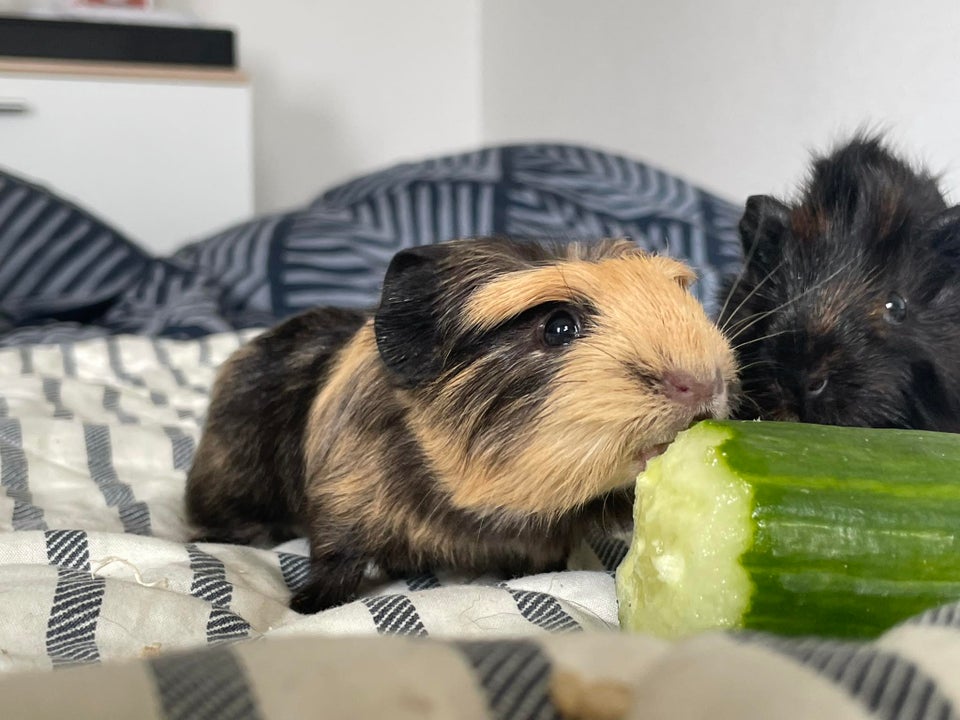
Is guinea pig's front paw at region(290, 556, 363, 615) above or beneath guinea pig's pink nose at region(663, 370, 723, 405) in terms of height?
beneath

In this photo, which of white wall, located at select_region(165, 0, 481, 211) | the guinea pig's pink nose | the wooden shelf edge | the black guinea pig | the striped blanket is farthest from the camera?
white wall, located at select_region(165, 0, 481, 211)

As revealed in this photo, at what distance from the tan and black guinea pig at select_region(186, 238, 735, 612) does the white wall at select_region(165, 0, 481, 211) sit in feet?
10.5

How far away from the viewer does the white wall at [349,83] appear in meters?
4.04

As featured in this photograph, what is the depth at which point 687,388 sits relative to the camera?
81cm

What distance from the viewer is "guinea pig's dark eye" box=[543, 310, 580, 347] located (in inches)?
35.4

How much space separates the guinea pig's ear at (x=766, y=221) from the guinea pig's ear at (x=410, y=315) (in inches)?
18.0

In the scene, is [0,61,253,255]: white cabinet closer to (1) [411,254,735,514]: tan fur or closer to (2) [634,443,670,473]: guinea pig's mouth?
(1) [411,254,735,514]: tan fur

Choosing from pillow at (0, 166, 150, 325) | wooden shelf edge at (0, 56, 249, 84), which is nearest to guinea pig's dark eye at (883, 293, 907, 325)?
pillow at (0, 166, 150, 325)

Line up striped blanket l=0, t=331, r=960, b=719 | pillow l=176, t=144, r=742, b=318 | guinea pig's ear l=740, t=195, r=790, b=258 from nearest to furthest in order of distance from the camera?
striped blanket l=0, t=331, r=960, b=719, guinea pig's ear l=740, t=195, r=790, b=258, pillow l=176, t=144, r=742, b=318

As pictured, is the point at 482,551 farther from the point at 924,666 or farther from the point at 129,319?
the point at 129,319

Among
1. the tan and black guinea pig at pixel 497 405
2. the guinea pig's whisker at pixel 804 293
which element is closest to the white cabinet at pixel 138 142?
the tan and black guinea pig at pixel 497 405

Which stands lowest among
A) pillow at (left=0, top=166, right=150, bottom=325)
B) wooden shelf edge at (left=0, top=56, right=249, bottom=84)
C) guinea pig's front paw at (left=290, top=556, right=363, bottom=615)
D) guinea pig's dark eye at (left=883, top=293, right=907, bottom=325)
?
guinea pig's front paw at (left=290, top=556, right=363, bottom=615)

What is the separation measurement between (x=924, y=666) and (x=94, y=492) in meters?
1.30

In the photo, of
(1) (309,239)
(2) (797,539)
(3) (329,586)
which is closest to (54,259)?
(1) (309,239)
